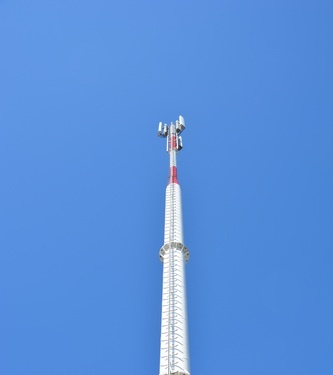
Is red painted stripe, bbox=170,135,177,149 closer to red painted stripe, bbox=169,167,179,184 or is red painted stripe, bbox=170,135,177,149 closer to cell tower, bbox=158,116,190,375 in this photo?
red painted stripe, bbox=169,167,179,184

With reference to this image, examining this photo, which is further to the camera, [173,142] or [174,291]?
[173,142]

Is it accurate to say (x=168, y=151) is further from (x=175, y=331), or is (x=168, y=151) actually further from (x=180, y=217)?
(x=175, y=331)

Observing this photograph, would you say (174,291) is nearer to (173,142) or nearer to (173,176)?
(173,176)

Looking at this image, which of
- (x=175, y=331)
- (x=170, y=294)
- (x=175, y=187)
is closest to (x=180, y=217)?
(x=175, y=187)

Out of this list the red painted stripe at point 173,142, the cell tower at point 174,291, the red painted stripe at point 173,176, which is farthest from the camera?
the red painted stripe at point 173,142

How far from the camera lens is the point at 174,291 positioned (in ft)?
94.7

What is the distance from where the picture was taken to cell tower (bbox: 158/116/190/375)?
83.0 feet

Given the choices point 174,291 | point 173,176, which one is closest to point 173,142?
point 173,176

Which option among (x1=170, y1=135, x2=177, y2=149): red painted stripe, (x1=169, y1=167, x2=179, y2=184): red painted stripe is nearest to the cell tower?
(x1=169, y1=167, x2=179, y2=184): red painted stripe

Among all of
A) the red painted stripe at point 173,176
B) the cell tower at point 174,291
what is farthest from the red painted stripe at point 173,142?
the cell tower at point 174,291

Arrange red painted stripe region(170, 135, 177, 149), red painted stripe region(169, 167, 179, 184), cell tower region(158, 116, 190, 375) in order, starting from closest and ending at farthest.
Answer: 1. cell tower region(158, 116, 190, 375)
2. red painted stripe region(169, 167, 179, 184)
3. red painted stripe region(170, 135, 177, 149)

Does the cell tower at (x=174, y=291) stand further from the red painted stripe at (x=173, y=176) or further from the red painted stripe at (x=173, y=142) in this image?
the red painted stripe at (x=173, y=142)

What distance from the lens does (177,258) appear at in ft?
102

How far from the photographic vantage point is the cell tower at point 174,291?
25312 mm
